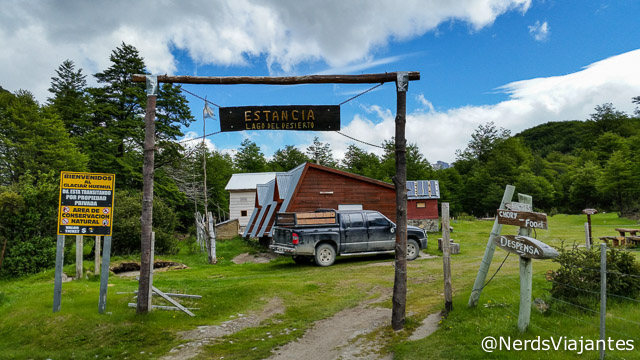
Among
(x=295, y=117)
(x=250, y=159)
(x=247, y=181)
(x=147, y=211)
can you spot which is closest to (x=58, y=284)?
(x=147, y=211)

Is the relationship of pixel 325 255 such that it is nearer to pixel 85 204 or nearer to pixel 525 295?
pixel 85 204

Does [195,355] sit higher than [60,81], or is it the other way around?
[60,81]

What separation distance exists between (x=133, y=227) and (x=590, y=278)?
1898cm

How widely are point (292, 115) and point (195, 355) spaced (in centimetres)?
488

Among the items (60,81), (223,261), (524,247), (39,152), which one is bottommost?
(223,261)

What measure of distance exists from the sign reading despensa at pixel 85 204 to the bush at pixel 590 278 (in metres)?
9.07

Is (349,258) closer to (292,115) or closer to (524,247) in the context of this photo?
(292,115)

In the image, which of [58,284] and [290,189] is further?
[290,189]

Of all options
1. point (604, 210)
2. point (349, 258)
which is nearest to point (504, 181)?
point (604, 210)

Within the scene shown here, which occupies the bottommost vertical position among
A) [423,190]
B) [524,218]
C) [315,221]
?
[315,221]

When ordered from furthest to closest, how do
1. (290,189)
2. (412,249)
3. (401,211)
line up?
1. (290,189)
2. (412,249)
3. (401,211)

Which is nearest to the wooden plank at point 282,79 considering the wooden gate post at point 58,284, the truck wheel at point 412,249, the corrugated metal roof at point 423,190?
the wooden gate post at point 58,284

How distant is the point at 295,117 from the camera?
27.2 ft

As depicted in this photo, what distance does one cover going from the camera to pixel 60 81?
157ft
